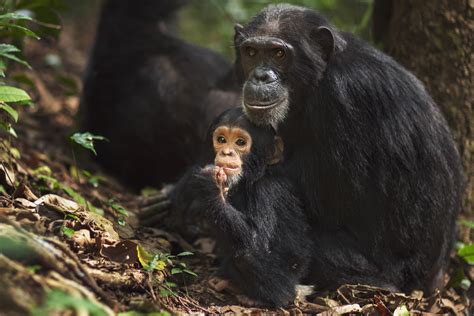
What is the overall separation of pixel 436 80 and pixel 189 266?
3329mm

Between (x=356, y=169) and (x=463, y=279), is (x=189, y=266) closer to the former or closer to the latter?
(x=356, y=169)

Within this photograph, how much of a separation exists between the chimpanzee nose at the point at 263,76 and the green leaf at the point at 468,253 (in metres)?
2.58

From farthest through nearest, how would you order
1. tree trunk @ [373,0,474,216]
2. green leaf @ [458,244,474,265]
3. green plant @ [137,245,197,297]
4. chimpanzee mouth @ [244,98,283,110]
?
tree trunk @ [373,0,474,216]
green leaf @ [458,244,474,265]
chimpanzee mouth @ [244,98,283,110]
green plant @ [137,245,197,297]

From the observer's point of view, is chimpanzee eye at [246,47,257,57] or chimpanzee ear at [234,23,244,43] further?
chimpanzee ear at [234,23,244,43]

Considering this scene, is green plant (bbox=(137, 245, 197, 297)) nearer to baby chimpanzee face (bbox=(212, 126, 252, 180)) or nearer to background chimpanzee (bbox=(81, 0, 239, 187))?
baby chimpanzee face (bbox=(212, 126, 252, 180))

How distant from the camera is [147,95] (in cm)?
935

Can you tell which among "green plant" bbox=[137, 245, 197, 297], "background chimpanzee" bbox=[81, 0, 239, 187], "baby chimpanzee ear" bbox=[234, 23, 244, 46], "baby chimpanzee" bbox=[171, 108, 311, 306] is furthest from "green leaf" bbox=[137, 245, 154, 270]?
"background chimpanzee" bbox=[81, 0, 239, 187]

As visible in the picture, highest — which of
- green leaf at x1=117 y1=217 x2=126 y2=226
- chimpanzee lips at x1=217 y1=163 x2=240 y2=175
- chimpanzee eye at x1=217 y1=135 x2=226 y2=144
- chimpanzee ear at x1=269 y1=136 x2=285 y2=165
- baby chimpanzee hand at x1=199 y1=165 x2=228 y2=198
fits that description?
chimpanzee eye at x1=217 y1=135 x2=226 y2=144

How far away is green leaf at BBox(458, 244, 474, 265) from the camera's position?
6666 millimetres

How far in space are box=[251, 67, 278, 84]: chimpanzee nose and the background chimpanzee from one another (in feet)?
10.2

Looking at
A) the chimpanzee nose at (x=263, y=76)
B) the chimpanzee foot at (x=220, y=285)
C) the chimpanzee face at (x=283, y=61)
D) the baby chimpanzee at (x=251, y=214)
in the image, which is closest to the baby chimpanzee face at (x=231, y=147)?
the baby chimpanzee at (x=251, y=214)

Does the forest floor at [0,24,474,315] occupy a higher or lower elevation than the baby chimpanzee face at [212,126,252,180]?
lower

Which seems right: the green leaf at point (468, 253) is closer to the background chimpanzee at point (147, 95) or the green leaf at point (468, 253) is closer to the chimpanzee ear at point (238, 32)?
the chimpanzee ear at point (238, 32)

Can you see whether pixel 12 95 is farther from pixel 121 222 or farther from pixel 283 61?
pixel 283 61
